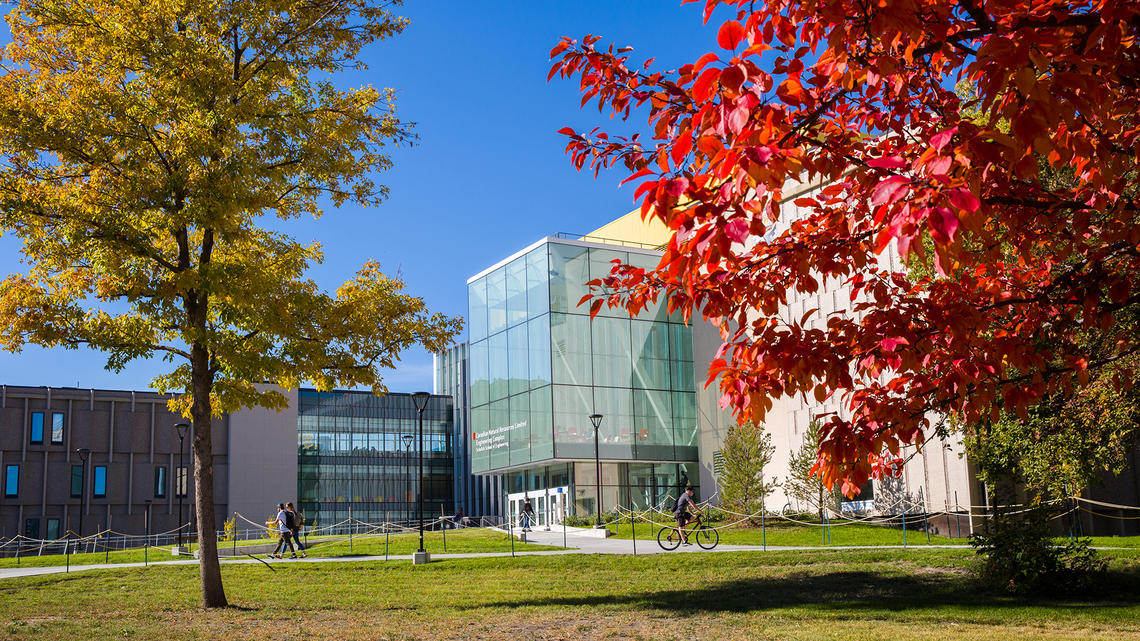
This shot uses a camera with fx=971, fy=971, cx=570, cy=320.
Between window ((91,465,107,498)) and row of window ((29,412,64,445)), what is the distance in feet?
10.3

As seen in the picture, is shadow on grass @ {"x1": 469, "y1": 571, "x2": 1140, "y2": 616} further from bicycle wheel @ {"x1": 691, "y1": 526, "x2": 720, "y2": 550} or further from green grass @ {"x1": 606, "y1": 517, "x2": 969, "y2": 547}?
green grass @ {"x1": 606, "y1": 517, "x2": 969, "y2": 547}

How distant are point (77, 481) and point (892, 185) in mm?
73761

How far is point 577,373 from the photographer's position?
51.4 m

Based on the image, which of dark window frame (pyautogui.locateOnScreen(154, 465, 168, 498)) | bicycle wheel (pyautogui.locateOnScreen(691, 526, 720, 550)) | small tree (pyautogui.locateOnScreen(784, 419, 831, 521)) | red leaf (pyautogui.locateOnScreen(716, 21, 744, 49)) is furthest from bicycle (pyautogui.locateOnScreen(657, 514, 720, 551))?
dark window frame (pyautogui.locateOnScreen(154, 465, 168, 498))

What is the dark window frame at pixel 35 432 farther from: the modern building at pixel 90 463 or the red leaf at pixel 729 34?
the red leaf at pixel 729 34

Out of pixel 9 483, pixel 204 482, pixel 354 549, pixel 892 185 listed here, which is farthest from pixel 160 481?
pixel 892 185

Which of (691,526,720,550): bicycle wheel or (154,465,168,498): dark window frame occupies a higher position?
(154,465,168,498): dark window frame

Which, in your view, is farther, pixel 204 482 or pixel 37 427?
pixel 37 427

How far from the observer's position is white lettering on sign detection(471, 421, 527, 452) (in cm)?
5350

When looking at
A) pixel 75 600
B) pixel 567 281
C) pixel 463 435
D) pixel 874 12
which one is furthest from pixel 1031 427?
pixel 463 435

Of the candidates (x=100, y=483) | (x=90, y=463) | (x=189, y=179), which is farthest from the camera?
(x=100, y=483)

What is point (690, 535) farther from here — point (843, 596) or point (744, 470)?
point (744, 470)

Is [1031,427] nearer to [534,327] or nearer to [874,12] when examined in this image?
[874,12]

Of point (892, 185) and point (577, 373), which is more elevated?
point (577, 373)
